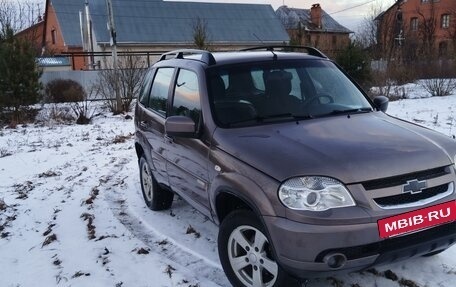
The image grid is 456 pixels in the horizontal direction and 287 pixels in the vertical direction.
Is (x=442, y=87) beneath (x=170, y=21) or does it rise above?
beneath

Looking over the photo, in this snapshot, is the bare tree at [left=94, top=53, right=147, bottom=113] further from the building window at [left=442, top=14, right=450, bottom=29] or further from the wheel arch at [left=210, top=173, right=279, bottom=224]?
the building window at [left=442, top=14, right=450, bottom=29]

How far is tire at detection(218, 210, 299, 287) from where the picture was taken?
122 inches

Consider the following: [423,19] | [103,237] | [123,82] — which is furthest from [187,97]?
[423,19]

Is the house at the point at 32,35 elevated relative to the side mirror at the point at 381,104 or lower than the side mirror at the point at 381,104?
elevated

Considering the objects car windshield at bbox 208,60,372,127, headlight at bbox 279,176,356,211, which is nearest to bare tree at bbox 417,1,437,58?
car windshield at bbox 208,60,372,127

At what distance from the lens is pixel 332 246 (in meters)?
2.77

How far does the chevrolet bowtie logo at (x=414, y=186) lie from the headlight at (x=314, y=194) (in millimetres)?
378

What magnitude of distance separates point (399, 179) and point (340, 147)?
0.43m

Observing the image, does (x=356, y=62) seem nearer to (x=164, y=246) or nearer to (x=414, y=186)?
(x=164, y=246)

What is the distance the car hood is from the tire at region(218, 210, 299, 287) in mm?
432

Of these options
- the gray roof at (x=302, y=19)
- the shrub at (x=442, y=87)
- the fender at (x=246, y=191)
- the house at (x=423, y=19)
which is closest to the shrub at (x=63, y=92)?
the shrub at (x=442, y=87)

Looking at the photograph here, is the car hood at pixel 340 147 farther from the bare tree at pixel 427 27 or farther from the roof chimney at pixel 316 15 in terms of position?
the roof chimney at pixel 316 15

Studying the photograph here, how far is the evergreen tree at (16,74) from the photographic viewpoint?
14445mm

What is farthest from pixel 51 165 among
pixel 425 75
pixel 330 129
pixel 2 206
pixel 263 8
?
pixel 263 8
